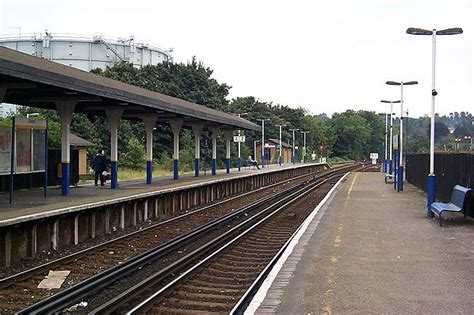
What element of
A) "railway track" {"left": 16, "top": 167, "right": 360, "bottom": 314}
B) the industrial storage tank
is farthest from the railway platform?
the industrial storage tank

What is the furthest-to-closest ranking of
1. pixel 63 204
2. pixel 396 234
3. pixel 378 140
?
pixel 378 140 → pixel 63 204 → pixel 396 234

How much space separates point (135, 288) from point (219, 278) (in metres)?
1.90

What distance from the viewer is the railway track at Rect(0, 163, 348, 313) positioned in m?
9.97

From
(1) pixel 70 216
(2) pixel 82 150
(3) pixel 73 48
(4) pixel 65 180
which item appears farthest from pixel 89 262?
(3) pixel 73 48

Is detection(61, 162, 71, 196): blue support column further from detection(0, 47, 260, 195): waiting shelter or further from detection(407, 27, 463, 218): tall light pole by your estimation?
detection(407, 27, 463, 218): tall light pole

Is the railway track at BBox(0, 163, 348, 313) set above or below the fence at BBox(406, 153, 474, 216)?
below

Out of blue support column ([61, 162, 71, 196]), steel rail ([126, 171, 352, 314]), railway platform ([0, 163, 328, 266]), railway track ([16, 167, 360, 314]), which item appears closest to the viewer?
steel rail ([126, 171, 352, 314])

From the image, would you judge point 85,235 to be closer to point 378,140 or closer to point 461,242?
point 461,242

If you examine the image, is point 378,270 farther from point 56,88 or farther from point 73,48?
point 73,48

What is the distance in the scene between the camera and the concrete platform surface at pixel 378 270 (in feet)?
27.0

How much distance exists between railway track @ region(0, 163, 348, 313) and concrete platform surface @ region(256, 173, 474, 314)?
141 inches

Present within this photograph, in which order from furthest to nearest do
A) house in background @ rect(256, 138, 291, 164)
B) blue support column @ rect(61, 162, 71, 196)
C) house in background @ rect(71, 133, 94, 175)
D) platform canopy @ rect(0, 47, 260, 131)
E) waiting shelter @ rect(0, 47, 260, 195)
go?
house in background @ rect(256, 138, 291, 164)
house in background @ rect(71, 133, 94, 175)
blue support column @ rect(61, 162, 71, 196)
waiting shelter @ rect(0, 47, 260, 195)
platform canopy @ rect(0, 47, 260, 131)

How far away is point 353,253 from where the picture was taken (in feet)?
41.0

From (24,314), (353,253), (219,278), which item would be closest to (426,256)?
(353,253)
